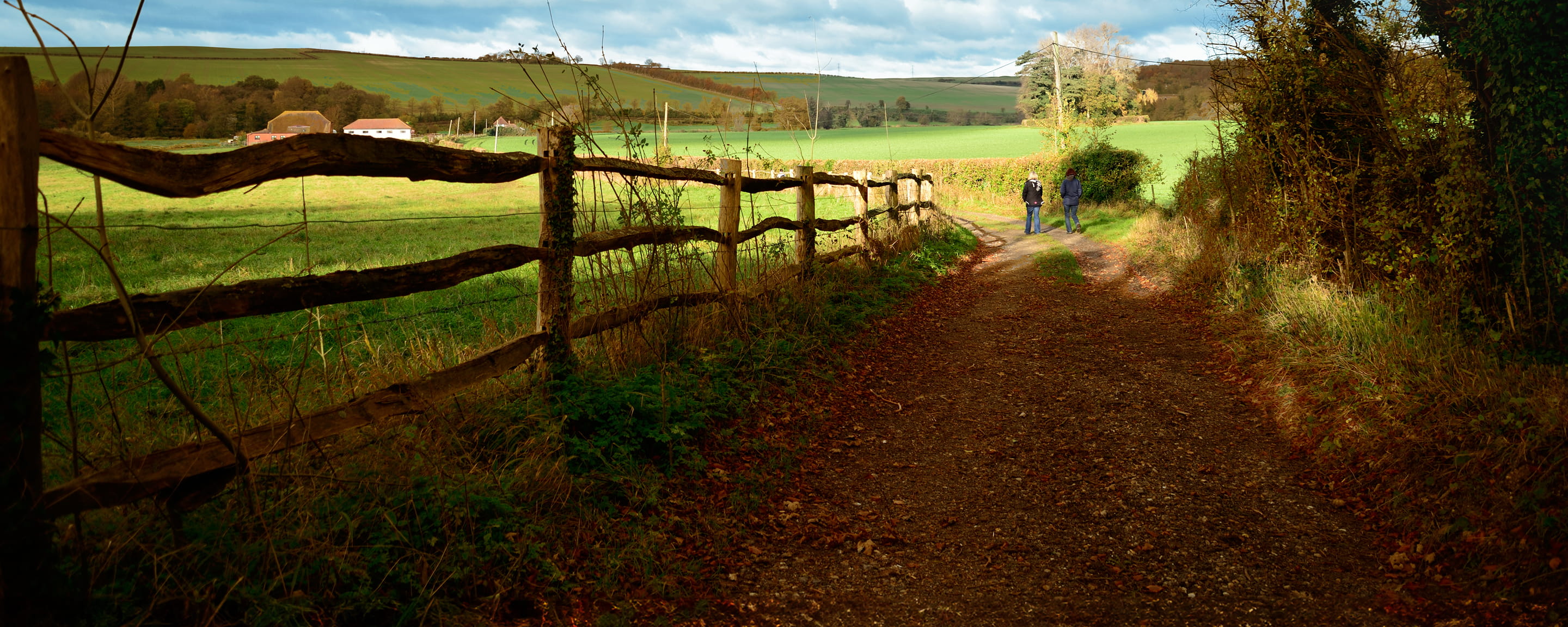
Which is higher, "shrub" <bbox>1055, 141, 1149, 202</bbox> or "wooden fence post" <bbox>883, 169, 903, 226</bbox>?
"shrub" <bbox>1055, 141, 1149, 202</bbox>

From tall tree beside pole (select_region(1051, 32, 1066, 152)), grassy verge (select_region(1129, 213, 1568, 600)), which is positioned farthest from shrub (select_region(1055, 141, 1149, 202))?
grassy verge (select_region(1129, 213, 1568, 600))

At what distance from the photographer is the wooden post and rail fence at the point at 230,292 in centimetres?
216

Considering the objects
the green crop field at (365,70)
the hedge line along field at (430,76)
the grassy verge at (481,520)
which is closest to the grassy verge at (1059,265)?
the hedge line along field at (430,76)

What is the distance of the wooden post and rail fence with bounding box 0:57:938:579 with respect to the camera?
84.9 inches

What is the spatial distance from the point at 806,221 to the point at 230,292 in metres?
6.64

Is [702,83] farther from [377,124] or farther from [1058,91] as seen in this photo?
[1058,91]

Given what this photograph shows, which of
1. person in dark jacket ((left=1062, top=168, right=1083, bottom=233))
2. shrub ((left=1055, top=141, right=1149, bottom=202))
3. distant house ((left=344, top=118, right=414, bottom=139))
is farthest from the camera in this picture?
shrub ((left=1055, top=141, right=1149, bottom=202))

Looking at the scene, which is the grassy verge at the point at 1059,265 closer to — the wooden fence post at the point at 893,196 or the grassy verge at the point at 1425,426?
the wooden fence post at the point at 893,196

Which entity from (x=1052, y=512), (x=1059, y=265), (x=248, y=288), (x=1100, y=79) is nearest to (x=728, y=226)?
(x=1052, y=512)

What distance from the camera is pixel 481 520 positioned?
10.9 ft

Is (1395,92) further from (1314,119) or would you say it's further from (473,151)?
(473,151)

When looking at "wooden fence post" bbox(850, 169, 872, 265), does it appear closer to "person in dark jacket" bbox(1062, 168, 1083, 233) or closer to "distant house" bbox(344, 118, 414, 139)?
"distant house" bbox(344, 118, 414, 139)

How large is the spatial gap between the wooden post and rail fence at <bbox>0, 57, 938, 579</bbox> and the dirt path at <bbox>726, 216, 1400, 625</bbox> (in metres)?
1.59

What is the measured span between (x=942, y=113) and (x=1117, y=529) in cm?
8585
